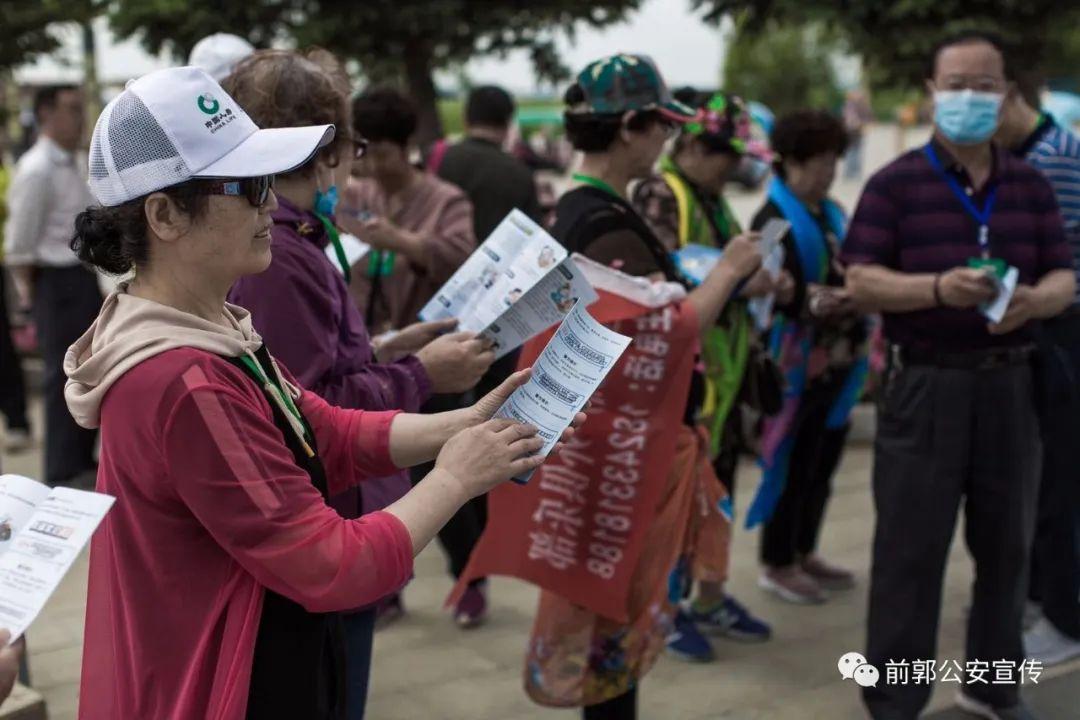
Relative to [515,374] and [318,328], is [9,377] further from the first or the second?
[515,374]

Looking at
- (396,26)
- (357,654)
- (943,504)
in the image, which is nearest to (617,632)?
(357,654)

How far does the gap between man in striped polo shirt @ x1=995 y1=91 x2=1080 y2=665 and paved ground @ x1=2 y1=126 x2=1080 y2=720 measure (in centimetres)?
17

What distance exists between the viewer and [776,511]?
4922 millimetres

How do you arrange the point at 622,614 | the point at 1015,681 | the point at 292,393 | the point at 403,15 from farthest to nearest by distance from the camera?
1. the point at 403,15
2. the point at 1015,681
3. the point at 622,614
4. the point at 292,393

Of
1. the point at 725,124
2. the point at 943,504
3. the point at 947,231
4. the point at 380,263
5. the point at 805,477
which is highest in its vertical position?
the point at 725,124

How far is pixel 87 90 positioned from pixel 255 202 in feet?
27.9

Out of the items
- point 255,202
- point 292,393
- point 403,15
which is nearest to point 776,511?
point 292,393

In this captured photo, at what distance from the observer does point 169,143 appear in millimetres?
1718

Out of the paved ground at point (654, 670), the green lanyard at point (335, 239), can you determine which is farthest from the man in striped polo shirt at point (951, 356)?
the green lanyard at point (335, 239)

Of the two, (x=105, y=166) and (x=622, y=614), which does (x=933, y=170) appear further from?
(x=105, y=166)

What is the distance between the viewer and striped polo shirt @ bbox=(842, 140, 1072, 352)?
11.3ft

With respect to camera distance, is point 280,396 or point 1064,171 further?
point 1064,171

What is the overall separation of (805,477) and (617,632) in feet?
6.36

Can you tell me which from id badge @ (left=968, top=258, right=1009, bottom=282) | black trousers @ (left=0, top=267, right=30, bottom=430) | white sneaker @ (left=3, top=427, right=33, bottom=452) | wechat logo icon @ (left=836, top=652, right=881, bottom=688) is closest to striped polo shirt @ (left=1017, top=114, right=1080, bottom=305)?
id badge @ (left=968, top=258, right=1009, bottom=282)
